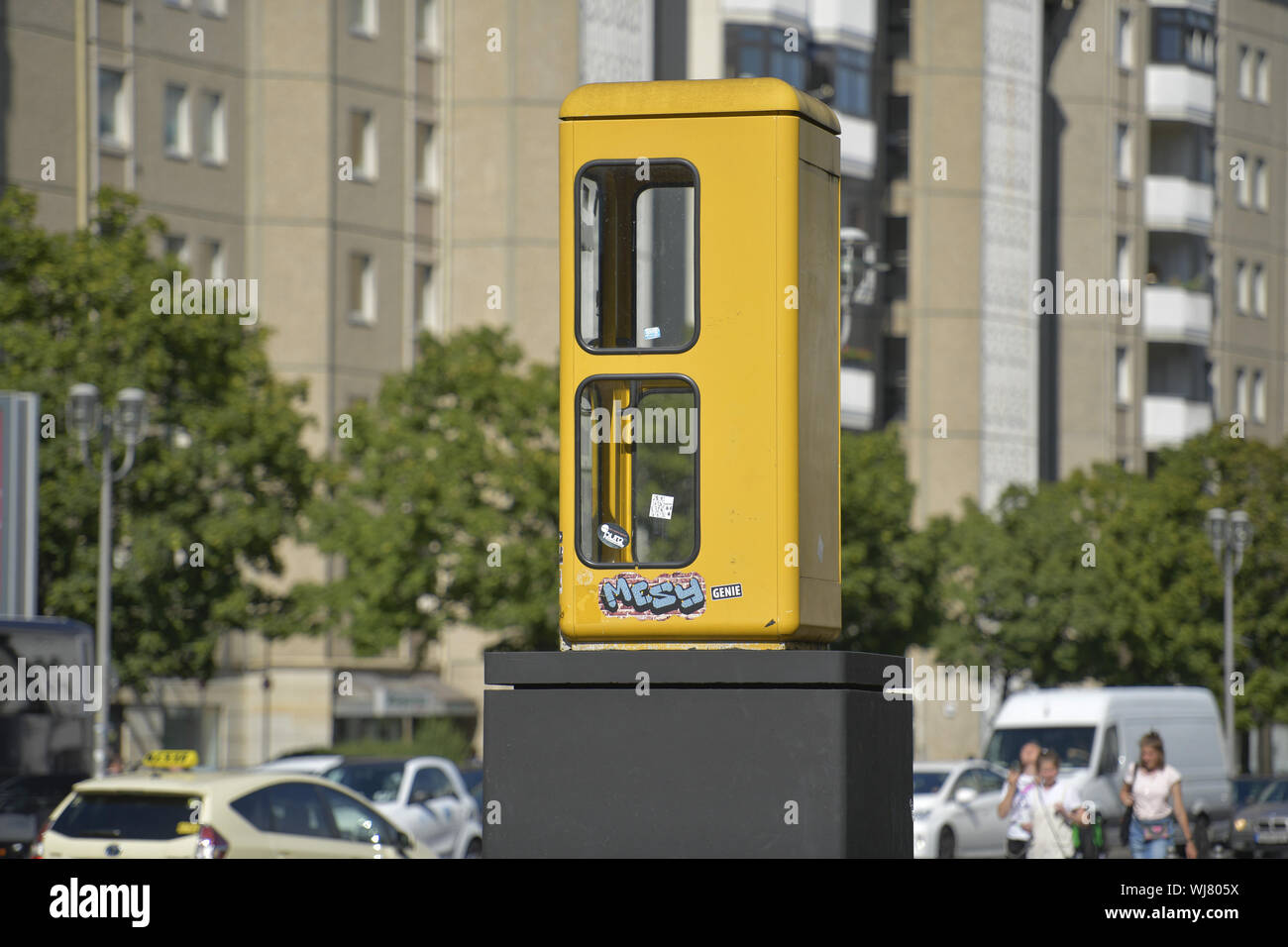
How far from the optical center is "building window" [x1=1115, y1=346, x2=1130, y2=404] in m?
65.3

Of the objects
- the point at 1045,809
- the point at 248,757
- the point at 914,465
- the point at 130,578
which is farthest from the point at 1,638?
the point at 914,465

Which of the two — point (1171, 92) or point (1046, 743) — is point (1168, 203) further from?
point (1046, 743)

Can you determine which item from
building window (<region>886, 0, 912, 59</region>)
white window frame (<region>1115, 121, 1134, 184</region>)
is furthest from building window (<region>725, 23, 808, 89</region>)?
white window frame (<region>1115, 121, 1134, 184</region>)

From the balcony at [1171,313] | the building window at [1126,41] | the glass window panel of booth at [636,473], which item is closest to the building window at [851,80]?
the building window at [1126,41]

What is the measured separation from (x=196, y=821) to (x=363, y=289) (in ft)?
126

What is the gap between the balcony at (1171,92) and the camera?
65625 millimetres

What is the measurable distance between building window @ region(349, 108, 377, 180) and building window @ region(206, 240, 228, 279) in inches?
147

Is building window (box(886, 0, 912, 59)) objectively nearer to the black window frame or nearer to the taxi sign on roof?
the taxi sign on roof

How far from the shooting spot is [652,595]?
21.1ft

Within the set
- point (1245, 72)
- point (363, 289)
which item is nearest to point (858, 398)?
point (363, 289)

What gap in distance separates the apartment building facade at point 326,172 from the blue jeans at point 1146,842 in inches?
1209

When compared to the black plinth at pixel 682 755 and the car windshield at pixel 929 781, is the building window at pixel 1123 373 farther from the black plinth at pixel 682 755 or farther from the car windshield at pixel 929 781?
the black plinth at pixel 682 755

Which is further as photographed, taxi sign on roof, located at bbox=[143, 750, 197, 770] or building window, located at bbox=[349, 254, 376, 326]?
building window, located at bbox=[349, 254, 376, 326]

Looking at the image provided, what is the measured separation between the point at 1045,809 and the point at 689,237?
11385 millimetres
